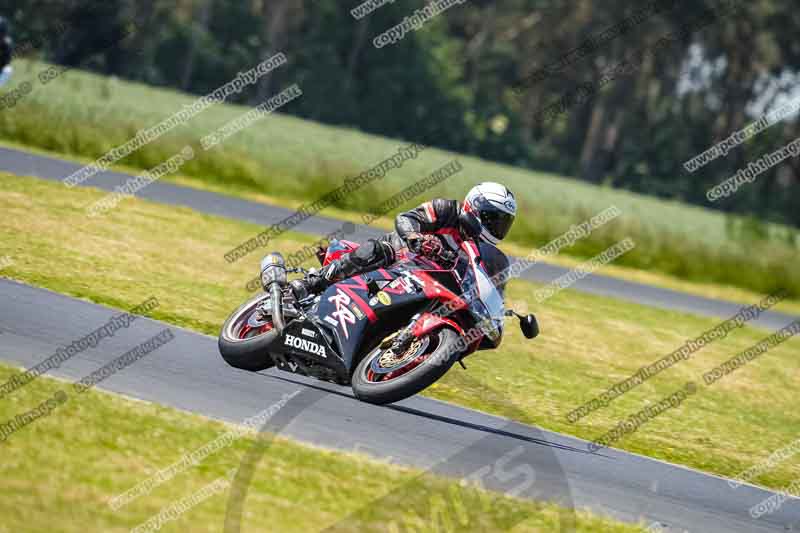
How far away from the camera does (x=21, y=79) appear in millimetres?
31375

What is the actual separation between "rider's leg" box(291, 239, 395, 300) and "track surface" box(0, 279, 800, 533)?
0.81 metres

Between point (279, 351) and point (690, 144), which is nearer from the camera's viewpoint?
point (279, 351)

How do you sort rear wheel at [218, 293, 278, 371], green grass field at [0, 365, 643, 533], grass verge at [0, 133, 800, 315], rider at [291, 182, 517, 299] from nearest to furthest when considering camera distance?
green grass field at [0, 365, 643, 533], rider at [291, 182, 517, 299], rear wheel at [218, 293, 278, 371], grass verge at [0, 133, 800, 315]

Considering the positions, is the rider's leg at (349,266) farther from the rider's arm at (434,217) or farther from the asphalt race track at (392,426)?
the asphalt race track at (392,426)

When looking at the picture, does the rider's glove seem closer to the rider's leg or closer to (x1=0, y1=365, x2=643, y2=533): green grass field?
the rider's leg

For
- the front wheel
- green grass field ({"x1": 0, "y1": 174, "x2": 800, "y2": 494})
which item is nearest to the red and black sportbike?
the front wheel

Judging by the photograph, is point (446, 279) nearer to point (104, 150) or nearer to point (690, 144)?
point (104, 150)

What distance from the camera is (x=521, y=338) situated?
15.5 metres

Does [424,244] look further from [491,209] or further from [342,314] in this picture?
[342,314]

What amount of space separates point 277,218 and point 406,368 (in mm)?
13926

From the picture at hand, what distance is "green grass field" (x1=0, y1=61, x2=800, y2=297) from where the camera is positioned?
26250 millimetres

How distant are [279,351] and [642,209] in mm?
27483

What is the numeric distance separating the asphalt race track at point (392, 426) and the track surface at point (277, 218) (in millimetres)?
9821

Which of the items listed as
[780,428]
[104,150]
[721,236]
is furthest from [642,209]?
[780,428]
